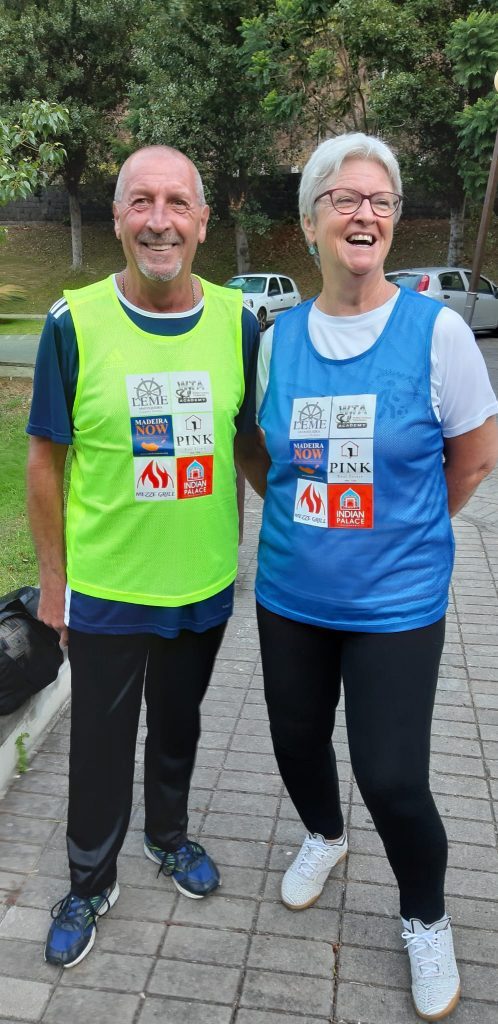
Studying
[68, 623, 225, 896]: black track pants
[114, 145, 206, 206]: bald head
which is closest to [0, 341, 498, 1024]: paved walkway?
[68, 623, 225, 896]: black track pants

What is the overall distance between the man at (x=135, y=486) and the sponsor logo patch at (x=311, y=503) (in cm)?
25

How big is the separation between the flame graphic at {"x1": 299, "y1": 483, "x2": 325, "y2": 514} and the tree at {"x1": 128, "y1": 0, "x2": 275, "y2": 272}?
931 inches

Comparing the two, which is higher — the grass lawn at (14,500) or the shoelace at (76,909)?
the shoelace at (76,909)

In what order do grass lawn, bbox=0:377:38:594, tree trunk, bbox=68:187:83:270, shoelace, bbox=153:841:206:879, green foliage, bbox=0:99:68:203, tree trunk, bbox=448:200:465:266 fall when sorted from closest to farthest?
shoelace, bbox=153:841:206:879
grass lawn, bbox=0:377:38:594
green foliage, bbox=0:99:68:203
tree trunk, bbox=448:200:465:266
tree trunk, bbox=68:187:83:270

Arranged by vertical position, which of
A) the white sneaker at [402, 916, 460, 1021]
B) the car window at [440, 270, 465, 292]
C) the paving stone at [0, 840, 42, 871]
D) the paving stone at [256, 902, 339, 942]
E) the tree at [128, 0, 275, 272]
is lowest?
the car window at [440, 270, 465, 292]

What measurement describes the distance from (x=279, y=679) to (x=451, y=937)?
2.68 ft

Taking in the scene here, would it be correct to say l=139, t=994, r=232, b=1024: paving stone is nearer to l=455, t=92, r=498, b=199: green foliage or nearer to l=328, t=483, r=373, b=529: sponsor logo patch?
l=328, t=483, r=373, b=529: sponsor logo patch

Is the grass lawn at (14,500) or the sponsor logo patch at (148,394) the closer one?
the sponsor logo patch at (148,394)

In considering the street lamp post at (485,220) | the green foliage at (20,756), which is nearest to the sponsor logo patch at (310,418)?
Result: the green foliage at (20,756)

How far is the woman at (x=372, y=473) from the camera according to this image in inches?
76.5

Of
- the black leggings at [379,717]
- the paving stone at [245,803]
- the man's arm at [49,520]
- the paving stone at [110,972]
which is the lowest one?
the paving stone at [245,803]

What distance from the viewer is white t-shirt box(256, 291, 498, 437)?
1930mm

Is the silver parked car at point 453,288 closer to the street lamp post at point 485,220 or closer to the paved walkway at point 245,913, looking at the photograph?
the street lamp post at point 485,220

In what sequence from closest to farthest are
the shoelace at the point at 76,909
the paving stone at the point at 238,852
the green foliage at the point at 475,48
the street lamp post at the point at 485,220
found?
1. the shoelace at the point at 76,909
2. the paving stone at the point at 238,852
3. the street lamp post at the point at 485,220
4. the green foliage at the point at 475,48
